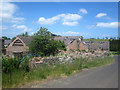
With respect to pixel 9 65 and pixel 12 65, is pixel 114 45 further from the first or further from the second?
pixel 9 65

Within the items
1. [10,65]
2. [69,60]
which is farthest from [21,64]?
[69,60]

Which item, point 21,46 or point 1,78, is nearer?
point 1,78

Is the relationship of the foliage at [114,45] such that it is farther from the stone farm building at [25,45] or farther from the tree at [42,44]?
the tree at [42,44]

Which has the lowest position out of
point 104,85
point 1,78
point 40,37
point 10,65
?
point 104,85

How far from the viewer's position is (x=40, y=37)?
13.2m

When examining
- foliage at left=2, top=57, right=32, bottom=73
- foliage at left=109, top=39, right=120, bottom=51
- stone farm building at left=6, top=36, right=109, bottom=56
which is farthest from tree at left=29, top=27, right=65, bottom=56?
foliage at left=109, top=39, right=120, bottom=51

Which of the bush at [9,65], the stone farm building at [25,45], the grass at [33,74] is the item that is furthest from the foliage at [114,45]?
the bush at [9,65]

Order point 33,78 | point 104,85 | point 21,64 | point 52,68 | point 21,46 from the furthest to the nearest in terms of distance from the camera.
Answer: point 21,46
point 52,68
point 21,64
point 33,78
point 104,85

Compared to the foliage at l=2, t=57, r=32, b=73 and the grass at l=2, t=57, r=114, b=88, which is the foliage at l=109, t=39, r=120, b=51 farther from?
the foliage at l=2, t=57, r=32, b=73

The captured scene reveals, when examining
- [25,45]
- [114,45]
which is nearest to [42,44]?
[25,45]

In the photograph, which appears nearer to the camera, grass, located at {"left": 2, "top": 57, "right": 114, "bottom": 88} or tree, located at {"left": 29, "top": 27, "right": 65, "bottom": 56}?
grass, located at {"left": 2, "top": 57, "right": 114, "bottom": 88}

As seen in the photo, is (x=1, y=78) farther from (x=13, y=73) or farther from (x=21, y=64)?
(x=21, y=64)

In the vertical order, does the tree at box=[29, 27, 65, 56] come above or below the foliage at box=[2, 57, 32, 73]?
above

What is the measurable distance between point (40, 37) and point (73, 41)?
85.6 ft
